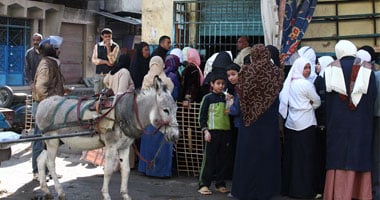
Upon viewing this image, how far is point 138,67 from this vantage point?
772 centimetres

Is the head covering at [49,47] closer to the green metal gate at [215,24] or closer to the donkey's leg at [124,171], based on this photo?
the donkey's leg at [124,171]

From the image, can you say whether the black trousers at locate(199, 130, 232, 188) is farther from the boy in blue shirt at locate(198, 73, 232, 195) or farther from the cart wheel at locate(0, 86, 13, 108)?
the cart wheel at locate(0, 86, 13, 108)

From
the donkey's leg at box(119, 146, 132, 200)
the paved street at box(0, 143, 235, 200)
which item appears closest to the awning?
the paved street at box(0, 143, 235, 200)

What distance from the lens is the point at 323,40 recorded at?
27.5 ft

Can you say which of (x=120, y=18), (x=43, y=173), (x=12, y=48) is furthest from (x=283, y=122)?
(x=120, y=18)

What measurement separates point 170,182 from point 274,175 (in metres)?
1.91

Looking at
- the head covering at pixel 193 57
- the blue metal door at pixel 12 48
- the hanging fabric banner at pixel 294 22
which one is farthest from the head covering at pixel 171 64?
the blue metal door at pixel 12 48

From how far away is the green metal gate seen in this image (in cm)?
866

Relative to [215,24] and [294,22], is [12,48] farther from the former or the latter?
[294,22]

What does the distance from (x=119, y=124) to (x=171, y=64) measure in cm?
213

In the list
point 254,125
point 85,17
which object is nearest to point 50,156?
point 254,125

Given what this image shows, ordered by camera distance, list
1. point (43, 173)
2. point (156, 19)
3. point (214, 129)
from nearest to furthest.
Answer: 1. point (43, 173)
2. point (214, 129)
3. point (156, 19)

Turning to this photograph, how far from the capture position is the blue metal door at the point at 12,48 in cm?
1719

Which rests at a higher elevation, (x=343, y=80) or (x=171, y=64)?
(x=171, y=64)
